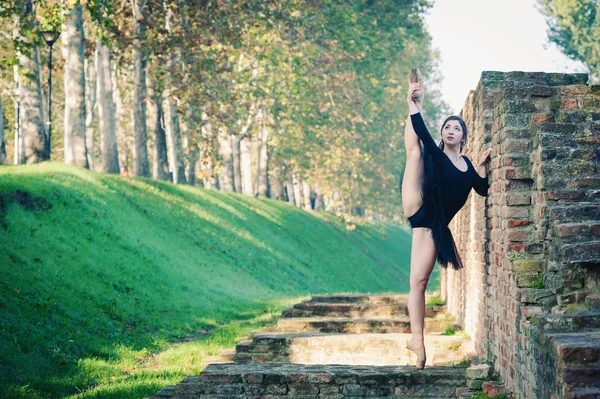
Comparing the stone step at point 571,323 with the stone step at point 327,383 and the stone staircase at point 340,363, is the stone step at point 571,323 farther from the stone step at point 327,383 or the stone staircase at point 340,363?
the stone step at point 327,383

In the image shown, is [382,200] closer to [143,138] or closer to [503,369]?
[143,138]

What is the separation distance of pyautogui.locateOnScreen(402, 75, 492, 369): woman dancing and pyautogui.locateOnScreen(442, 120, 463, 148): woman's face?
237 mm

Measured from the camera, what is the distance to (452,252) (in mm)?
6707

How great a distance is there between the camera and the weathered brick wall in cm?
Result: 530

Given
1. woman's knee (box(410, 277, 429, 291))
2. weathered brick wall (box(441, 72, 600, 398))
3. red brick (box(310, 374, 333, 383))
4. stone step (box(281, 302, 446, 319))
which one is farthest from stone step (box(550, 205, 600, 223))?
stone step (box(281, 302, 446, 319))

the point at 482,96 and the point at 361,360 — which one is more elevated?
the point at 482,96

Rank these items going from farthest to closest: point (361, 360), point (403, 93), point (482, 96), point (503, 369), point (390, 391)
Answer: point (403, 93) < point (361, 360) < point (482, 96) < point (390, 391) < point (503, 369)

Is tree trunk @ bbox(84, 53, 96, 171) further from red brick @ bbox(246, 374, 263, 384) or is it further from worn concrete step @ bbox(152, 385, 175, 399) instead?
red brick @ bbox(246, 374, 263, 384)

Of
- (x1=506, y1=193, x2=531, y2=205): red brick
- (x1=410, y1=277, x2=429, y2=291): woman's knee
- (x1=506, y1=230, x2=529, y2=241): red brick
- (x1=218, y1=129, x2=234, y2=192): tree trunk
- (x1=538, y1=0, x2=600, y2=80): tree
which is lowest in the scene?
(x1=410, y1=277, x2=429, y2=291): woman's knee

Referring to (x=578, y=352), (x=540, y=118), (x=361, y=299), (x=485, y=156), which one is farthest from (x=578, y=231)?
(x=361, y=299)

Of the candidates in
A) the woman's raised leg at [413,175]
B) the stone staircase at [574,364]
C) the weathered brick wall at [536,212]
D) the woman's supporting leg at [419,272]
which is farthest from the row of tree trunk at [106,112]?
the stone staircase at [574,364]

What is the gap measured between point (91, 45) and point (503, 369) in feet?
74.6

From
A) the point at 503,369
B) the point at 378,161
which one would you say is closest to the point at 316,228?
the point at 378,161

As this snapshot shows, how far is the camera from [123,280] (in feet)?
50.0
